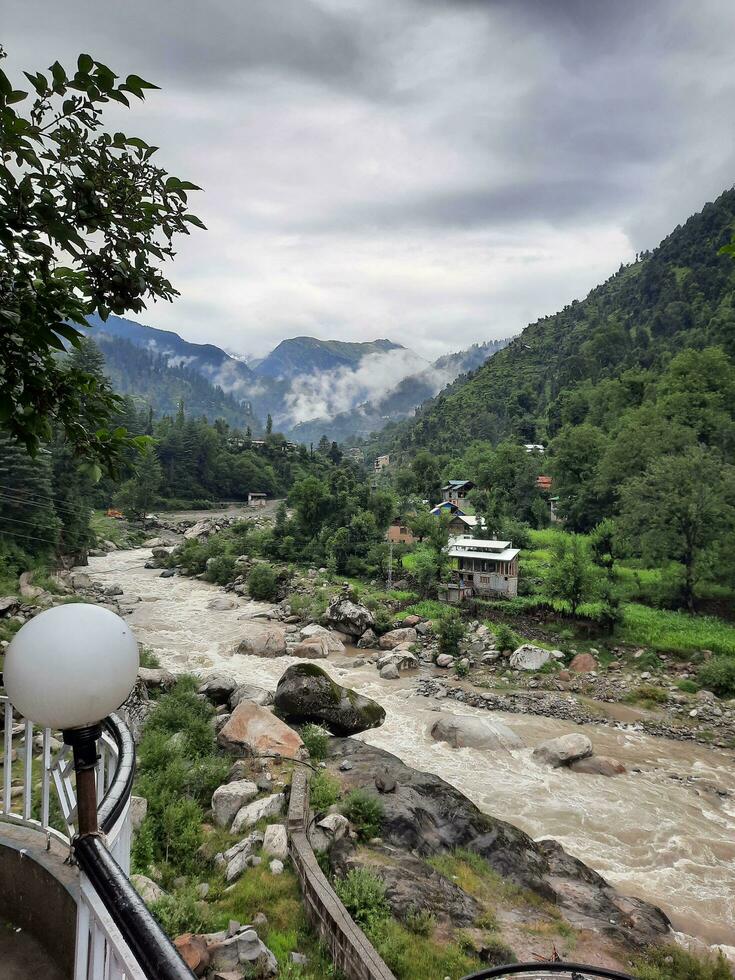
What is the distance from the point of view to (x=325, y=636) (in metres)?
22.6

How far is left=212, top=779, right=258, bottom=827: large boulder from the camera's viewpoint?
317 inches

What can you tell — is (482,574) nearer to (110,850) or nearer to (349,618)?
(349,618)

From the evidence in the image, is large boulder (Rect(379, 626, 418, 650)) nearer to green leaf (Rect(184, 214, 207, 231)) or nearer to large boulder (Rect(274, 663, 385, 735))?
large boulder (Rect(274, 663, 385, 735))

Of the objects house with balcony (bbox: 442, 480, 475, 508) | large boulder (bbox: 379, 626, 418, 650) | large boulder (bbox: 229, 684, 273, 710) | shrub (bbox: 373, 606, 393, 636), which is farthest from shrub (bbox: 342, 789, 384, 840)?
house with balcony (bbox: 442, 480, 475, 508)

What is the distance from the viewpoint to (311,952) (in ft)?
18.7

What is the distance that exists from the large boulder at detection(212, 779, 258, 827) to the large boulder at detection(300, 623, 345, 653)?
13189 millimetres

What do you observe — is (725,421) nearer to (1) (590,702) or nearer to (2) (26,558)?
(1) (590,702)

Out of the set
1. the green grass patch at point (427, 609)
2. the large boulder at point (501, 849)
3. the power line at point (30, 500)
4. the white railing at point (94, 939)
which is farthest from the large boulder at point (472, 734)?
the power line at point (30, 500)

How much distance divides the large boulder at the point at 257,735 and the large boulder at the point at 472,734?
5.03 metres

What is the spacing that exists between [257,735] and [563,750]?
7769 millimetres

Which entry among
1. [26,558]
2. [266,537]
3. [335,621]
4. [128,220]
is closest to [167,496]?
[266,537]

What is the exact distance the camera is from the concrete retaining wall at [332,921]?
522 cm

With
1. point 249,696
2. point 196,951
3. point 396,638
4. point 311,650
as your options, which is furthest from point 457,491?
point 196,951

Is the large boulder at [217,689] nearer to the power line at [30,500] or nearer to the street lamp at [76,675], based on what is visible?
the street lamp at [76,675]
